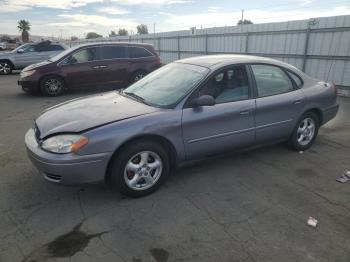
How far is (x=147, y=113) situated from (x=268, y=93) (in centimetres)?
192

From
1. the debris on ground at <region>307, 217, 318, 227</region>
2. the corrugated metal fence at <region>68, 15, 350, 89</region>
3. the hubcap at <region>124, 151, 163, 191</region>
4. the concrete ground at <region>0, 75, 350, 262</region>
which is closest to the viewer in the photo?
the concrete ground at <region>0, 75, 350, 262</region>

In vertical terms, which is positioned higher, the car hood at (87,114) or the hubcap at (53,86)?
the car hood at (87,114)

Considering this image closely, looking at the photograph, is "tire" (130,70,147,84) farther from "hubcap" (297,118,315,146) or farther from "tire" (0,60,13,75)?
"tire" (0,60,13,75)

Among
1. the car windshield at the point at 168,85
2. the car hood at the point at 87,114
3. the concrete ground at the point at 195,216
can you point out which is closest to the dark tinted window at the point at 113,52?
the car windshield at the point at 168,85

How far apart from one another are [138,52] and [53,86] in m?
3.08

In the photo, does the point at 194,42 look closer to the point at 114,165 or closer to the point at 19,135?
the point at 19,135

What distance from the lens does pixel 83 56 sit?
10.3 m

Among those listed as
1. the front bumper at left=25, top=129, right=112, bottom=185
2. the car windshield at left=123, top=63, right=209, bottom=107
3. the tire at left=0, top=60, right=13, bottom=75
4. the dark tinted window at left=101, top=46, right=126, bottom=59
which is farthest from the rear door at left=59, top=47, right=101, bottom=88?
the tire at left=0, top=60, right=13, bottom=75

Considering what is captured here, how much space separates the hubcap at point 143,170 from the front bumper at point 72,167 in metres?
0.30

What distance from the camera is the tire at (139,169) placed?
3.48m

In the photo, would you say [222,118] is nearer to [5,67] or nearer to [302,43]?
[302,43]

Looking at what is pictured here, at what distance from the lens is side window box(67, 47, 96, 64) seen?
10.1 meters

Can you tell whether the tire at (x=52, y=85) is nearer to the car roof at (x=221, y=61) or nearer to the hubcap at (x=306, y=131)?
the car roof at (x=221, y=61)

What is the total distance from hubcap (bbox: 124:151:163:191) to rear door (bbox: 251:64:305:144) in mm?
1609
